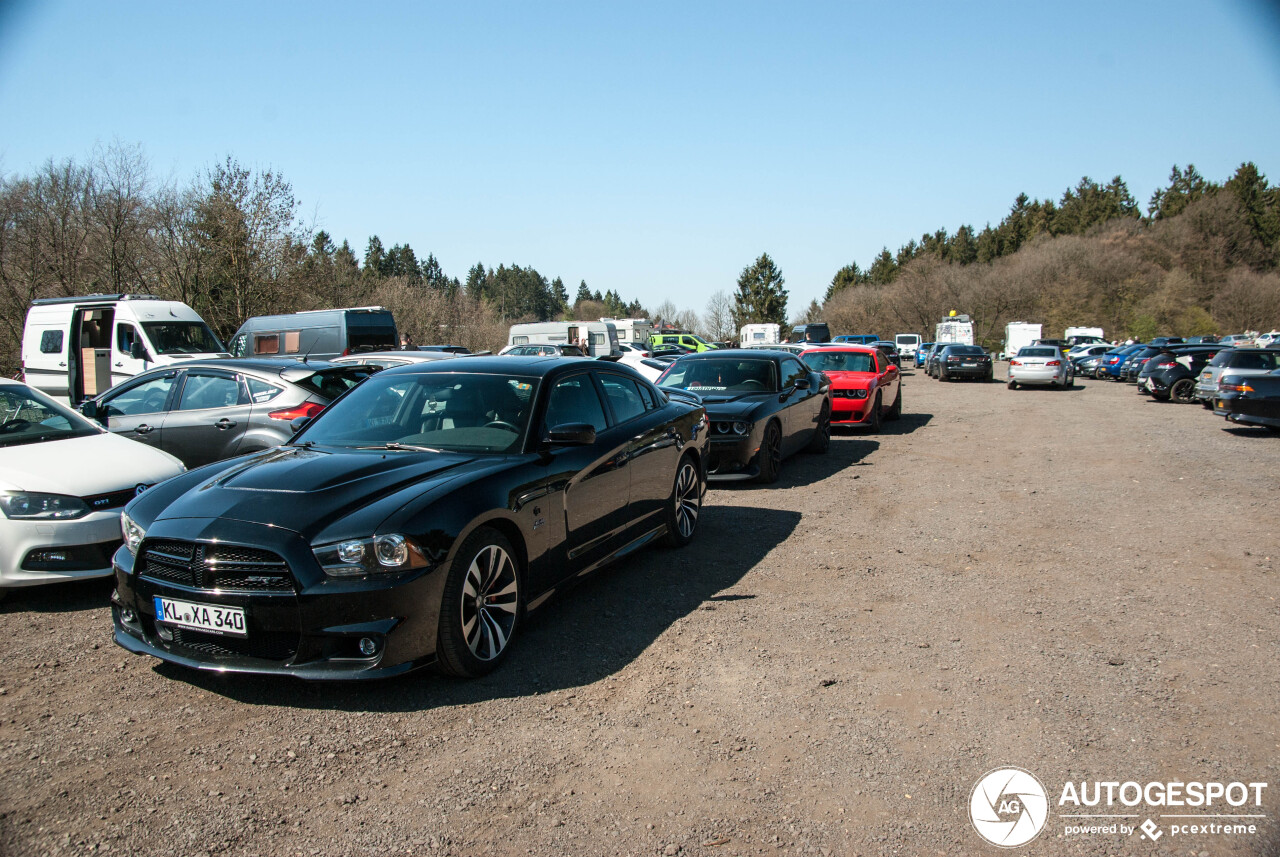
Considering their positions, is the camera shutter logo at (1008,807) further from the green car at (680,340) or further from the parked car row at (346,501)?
the green car at (680,340)

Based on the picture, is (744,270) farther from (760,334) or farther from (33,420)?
(33,420)

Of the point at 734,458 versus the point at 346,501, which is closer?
the point at 346,501

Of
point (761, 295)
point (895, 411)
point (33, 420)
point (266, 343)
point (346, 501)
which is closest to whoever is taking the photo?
point (346, 501)

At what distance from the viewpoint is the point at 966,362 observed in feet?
115

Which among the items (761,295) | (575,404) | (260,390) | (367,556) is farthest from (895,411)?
(761,295)

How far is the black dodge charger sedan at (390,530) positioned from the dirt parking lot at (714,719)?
1.13 feet

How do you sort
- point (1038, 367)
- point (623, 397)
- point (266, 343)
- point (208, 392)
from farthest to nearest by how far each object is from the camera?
point (1038, 367)
point (266, 343)
point (208, 392)
point (623, 397)

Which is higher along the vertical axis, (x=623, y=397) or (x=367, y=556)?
(x=623, y=397)

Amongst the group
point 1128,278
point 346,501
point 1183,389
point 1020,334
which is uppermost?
point 1128,278

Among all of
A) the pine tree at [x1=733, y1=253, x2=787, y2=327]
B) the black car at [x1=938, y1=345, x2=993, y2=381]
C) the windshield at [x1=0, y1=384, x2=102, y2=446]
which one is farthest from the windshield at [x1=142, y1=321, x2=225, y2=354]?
the pine tree at [x1=733, y1=253, x2=787, y2=327]

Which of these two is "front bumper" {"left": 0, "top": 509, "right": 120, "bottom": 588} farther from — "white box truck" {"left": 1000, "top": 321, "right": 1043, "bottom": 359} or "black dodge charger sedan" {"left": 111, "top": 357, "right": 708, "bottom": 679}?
"white box truck" {"left": 1000, "top": 321, "right": 1043, "bottom": 359}

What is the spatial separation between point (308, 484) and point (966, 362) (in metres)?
34.7

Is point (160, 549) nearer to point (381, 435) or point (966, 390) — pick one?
point (381, 435)

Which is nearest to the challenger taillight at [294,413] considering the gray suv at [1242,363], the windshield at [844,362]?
the windshield at [844,362]
